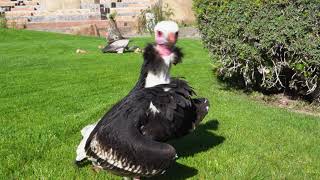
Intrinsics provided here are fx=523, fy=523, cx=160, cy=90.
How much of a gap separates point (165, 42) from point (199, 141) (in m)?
2.25

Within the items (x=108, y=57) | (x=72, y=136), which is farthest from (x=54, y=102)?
(x=108, y=57)

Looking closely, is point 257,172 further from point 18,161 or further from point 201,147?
point 18,161

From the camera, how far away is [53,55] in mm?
20031

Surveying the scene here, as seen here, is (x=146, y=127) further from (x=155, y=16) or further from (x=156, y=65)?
(x=155, y=16)

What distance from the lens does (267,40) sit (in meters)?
10.4

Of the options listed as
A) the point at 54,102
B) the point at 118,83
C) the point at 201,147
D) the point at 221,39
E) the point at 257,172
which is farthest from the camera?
the point at 118,83

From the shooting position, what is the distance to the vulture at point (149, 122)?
5.05m

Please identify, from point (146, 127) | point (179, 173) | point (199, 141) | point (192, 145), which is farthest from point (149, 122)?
point (199, 141)

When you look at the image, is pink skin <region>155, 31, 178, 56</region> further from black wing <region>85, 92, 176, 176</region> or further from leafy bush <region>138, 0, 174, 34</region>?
leafy bush <region>138, 0, 174, 34</region>

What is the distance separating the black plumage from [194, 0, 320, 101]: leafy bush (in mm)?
4608

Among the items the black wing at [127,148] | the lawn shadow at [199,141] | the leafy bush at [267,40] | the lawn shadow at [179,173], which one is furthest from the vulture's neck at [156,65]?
the leafy bush at [267,40]

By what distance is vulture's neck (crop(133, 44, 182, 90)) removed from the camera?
5.96 meters

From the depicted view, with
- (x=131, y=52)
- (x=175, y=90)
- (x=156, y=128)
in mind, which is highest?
(x=175, y=90)

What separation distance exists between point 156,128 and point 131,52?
16.1m
